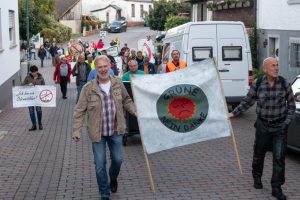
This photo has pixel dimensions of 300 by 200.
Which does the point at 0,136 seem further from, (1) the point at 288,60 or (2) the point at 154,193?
(1) the point at 288,60

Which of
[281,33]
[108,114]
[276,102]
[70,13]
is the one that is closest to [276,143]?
[276,102]

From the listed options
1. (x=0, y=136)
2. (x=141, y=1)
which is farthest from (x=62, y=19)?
(x=0, y=136)

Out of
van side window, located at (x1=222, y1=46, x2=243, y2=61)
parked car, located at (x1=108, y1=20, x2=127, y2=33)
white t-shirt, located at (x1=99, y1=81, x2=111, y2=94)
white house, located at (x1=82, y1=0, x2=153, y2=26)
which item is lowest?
white t-shirt, located at (x1=99, y1=81, x2=111, y2=94)

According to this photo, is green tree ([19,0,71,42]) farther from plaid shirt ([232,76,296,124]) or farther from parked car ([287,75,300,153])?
plaid shirt ([232,76,296,124])

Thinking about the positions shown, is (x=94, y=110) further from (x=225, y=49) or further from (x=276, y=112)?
(x=225, y=49)

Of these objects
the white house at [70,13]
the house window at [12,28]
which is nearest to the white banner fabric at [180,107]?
the house window at [12,28]

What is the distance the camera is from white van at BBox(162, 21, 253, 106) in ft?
49.2

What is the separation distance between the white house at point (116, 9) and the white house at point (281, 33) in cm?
6865

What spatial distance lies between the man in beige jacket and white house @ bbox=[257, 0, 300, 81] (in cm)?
1337

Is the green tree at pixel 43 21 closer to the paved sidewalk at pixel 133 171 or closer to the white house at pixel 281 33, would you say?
the white house at pixel 281 33

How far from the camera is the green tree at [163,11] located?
57.4m

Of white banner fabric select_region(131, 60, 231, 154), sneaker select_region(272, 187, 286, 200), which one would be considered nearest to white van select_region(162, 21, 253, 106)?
white banner fabric select_region(131, 60, 231, 154)

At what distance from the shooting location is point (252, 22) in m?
24.6

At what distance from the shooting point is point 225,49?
1517 cm
